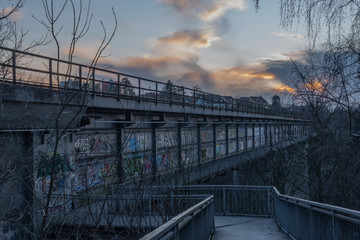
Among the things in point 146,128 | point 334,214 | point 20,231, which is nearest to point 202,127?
point 146,128

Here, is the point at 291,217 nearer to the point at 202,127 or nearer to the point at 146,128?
the point at 146,128

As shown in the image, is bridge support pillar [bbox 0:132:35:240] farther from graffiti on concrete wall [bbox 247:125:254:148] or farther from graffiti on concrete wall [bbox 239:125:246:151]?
graffiti on concrete wall [bbox 247:125:254:148]

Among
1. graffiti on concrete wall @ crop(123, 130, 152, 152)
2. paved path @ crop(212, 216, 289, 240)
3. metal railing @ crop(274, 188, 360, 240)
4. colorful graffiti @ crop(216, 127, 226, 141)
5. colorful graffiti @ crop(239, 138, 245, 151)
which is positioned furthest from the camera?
colorful graffiti @ crop(239, 138, 245, 151)

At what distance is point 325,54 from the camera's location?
6.96 meters

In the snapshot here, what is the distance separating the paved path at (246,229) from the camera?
378 inches

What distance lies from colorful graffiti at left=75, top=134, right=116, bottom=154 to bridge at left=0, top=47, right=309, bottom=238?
0.04 meters

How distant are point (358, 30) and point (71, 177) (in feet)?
31.0

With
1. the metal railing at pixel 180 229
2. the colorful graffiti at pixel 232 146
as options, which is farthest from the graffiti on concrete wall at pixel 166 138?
the colorful graffiti at pixel 232 146

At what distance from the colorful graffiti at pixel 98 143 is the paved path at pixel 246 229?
17.2ft

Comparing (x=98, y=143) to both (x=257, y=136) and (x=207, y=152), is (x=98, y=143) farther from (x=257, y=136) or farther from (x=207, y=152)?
(x=257, y=136)

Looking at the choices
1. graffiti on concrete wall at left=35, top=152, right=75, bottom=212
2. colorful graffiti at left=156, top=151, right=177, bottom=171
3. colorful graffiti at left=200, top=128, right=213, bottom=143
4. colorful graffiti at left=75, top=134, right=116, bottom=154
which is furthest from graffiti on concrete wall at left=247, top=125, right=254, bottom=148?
graffiti on concrete wall at left=35, top=152, right=75, bottom=212

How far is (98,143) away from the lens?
12.9 m

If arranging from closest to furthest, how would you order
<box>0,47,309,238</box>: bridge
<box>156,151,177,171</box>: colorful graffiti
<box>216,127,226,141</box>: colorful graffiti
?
1. <box>0,47,309,238</box>: bridge
2. <box>156,151,177,171</box>: colorful graffiti
3. <box>216,127,226,141</box>: colorful graffiti

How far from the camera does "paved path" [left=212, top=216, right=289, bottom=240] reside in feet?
31.5
